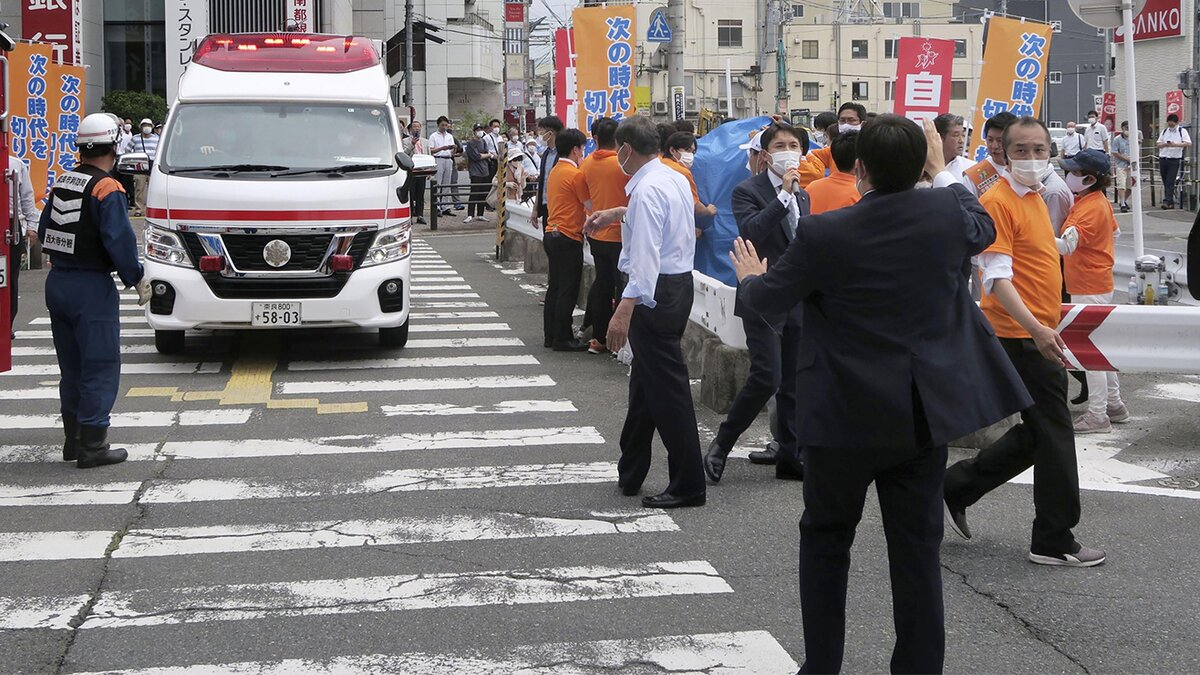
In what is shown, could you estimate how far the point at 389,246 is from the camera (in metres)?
12.1

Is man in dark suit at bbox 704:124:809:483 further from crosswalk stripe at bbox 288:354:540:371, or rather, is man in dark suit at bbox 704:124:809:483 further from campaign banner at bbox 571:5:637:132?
campaign banner at bbox 571:5:637:132

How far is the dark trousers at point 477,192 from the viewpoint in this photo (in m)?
30.5

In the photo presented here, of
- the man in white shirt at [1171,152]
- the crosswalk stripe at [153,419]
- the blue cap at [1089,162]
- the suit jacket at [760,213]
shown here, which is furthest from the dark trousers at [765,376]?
the man in white shirt at [1171,152]

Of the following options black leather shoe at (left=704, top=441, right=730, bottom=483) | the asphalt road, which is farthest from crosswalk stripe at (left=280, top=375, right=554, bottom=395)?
black leather shoe at (left=704, top=441, right=730, bottom=483)

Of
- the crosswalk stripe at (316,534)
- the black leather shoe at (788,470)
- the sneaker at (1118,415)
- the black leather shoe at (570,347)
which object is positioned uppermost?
the black leather shoe at (570,347)

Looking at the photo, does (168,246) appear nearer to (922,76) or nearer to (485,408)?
(485,408)

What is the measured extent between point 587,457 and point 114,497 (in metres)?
2.65

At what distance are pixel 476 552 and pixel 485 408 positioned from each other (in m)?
3.76

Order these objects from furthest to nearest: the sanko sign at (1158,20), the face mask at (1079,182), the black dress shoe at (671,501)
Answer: the sanko sign at (1158,20) → the face mask at (1079,182) → the black dress shoe at (671,501)

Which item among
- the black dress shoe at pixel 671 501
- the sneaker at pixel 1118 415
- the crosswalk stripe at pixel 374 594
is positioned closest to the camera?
the crosswalk stripe at pixel 374 594

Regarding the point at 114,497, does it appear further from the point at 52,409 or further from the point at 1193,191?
the point at 1193,191

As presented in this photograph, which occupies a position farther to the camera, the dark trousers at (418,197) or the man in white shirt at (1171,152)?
the man in white shirt at (1171,152)

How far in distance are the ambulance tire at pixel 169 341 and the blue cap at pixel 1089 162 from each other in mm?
7363

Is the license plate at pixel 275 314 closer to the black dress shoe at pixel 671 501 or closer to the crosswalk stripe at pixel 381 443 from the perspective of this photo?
the crosswalk stripe at pixel 381 443
